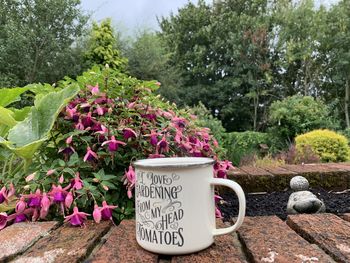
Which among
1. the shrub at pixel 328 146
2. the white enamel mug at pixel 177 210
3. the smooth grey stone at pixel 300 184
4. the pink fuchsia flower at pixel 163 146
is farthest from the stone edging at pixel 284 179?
the shrub at pixel 328 146

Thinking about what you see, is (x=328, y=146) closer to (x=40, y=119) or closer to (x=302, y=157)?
(x=302, y=157)

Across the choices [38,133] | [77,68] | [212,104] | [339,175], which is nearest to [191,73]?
[212,104]

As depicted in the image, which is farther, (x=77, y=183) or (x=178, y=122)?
(x=178, y=122)

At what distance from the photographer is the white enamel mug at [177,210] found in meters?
0.66

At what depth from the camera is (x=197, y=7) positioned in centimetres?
1512

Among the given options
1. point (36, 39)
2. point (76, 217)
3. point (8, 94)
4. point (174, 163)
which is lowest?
point (76, 217)

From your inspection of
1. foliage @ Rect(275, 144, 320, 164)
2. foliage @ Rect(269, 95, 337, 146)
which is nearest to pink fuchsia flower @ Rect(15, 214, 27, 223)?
foliage @ Rect(275, 144, 320, 164)

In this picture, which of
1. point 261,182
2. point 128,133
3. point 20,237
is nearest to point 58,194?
point 20,237

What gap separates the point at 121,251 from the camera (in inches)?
26.2

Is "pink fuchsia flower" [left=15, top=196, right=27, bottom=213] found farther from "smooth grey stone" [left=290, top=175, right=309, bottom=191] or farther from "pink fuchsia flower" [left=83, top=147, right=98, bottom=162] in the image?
"smooth grey stone" [left=290, top=175, right=309, bottom=191]

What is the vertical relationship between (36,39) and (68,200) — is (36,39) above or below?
above

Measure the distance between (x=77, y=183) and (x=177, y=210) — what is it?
34 centimetres

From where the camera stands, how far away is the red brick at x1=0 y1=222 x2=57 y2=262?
2.25 ft

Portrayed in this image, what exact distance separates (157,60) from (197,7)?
5512mm
